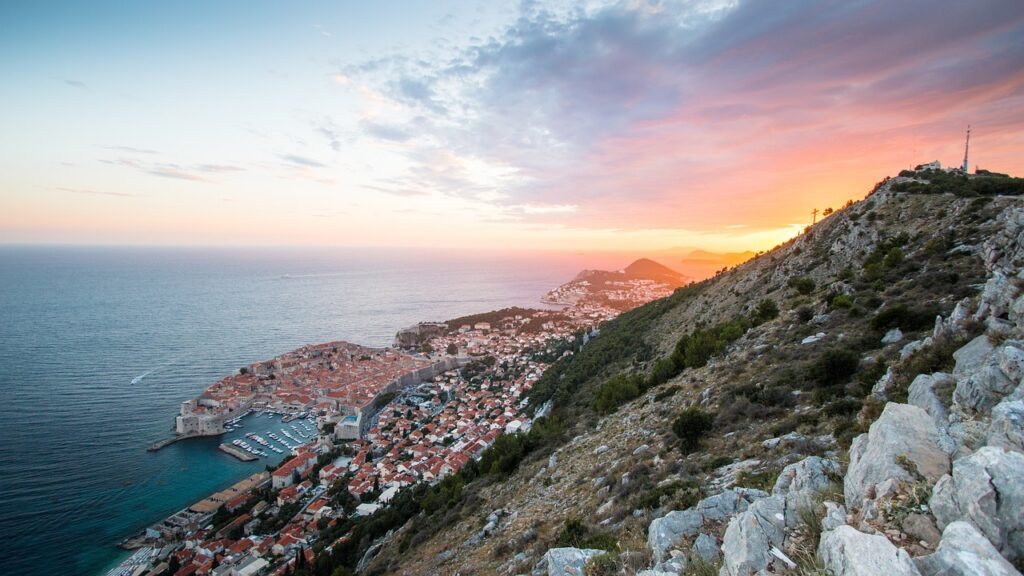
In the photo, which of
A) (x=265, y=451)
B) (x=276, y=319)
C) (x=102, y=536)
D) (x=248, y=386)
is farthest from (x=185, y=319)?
(x=102, y=536)

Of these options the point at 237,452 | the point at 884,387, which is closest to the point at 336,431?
the point at 237,452

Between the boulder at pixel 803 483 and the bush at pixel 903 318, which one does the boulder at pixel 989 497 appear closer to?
the boulder at pixel 803 483

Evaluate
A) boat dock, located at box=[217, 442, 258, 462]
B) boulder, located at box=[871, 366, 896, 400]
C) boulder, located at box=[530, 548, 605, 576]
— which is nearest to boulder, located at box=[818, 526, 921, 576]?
boulder, located at box=[530, 548, 605, 576]

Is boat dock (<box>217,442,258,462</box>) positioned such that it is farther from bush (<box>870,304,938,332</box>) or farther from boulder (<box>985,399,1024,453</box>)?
boulder (<box>985,399,1024,453</box>)

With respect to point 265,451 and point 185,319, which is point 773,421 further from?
point 185,319

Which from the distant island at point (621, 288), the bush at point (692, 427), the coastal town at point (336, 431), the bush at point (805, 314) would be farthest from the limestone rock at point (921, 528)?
the distant island at point (621, 288)

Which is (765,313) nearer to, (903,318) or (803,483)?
(903,318)
